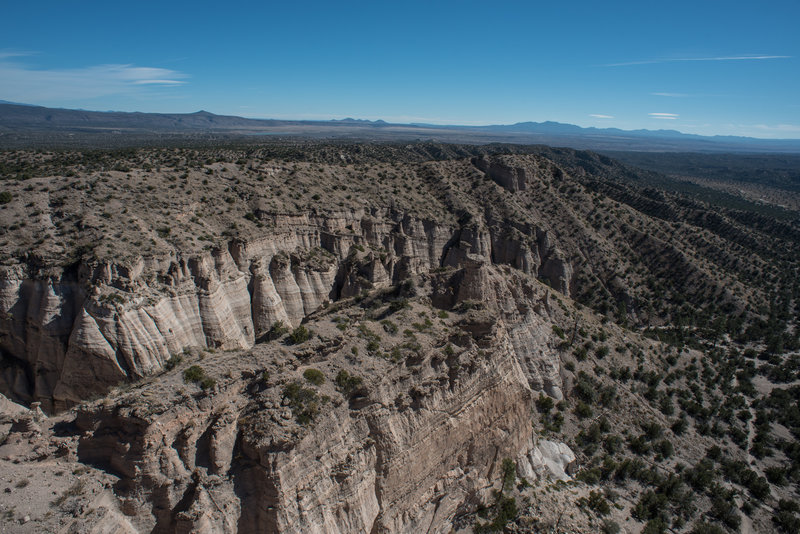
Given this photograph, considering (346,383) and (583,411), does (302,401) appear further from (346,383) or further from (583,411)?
(583,411)

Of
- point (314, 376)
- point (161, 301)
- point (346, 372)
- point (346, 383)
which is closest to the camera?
point (314, 376)

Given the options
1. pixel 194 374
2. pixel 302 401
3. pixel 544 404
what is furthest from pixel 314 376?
pixel 544 404

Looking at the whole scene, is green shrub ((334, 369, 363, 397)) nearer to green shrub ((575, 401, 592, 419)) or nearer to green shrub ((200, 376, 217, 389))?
green shrub ((200, 376, 217, 389))

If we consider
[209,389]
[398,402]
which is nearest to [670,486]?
[398,402]

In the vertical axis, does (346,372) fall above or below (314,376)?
below

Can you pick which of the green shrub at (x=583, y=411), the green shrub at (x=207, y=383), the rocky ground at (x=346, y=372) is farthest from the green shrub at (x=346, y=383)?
the green shrub at (x=583, y=411)

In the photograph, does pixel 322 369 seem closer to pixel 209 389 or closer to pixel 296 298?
pixel 209 389
